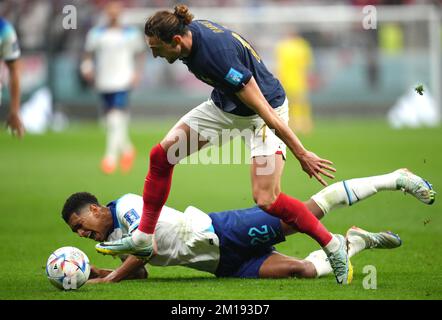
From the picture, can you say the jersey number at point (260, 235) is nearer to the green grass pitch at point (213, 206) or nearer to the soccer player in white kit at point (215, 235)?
the soccer player in white kit at point (215, 235)

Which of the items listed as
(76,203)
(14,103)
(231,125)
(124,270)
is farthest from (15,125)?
(124,270)

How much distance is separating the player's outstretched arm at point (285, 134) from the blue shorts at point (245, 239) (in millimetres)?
662

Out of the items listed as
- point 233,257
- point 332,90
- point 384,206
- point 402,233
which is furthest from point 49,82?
point 233,257

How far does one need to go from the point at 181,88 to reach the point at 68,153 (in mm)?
6465

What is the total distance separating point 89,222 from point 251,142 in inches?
Result: 55.6

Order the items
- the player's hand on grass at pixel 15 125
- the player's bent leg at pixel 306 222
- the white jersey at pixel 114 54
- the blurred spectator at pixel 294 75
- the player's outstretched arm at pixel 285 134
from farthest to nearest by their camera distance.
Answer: the blurred spectator at pixel 294 75, the white jersey at pixel 114 54, the player's hand on grass at pixel 15 125, the player's bent leg at pixel 306 222, the player's outstretched arm at pixel 285 134

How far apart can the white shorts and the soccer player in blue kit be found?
0.01 metres

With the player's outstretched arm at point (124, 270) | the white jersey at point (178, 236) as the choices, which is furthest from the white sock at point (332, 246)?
the player's outstretched arm at point (124, 270)

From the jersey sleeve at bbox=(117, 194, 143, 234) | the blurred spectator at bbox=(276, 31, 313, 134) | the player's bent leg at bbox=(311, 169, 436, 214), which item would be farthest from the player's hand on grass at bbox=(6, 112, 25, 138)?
the blurred spectator at bbox=(276, 31, 313, 134)

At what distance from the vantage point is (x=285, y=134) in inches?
252

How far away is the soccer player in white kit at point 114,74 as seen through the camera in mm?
15609

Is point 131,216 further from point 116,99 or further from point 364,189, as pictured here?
point 116,99

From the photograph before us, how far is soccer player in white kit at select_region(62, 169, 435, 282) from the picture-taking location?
6.85 m

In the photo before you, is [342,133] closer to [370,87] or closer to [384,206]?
[370,87]
